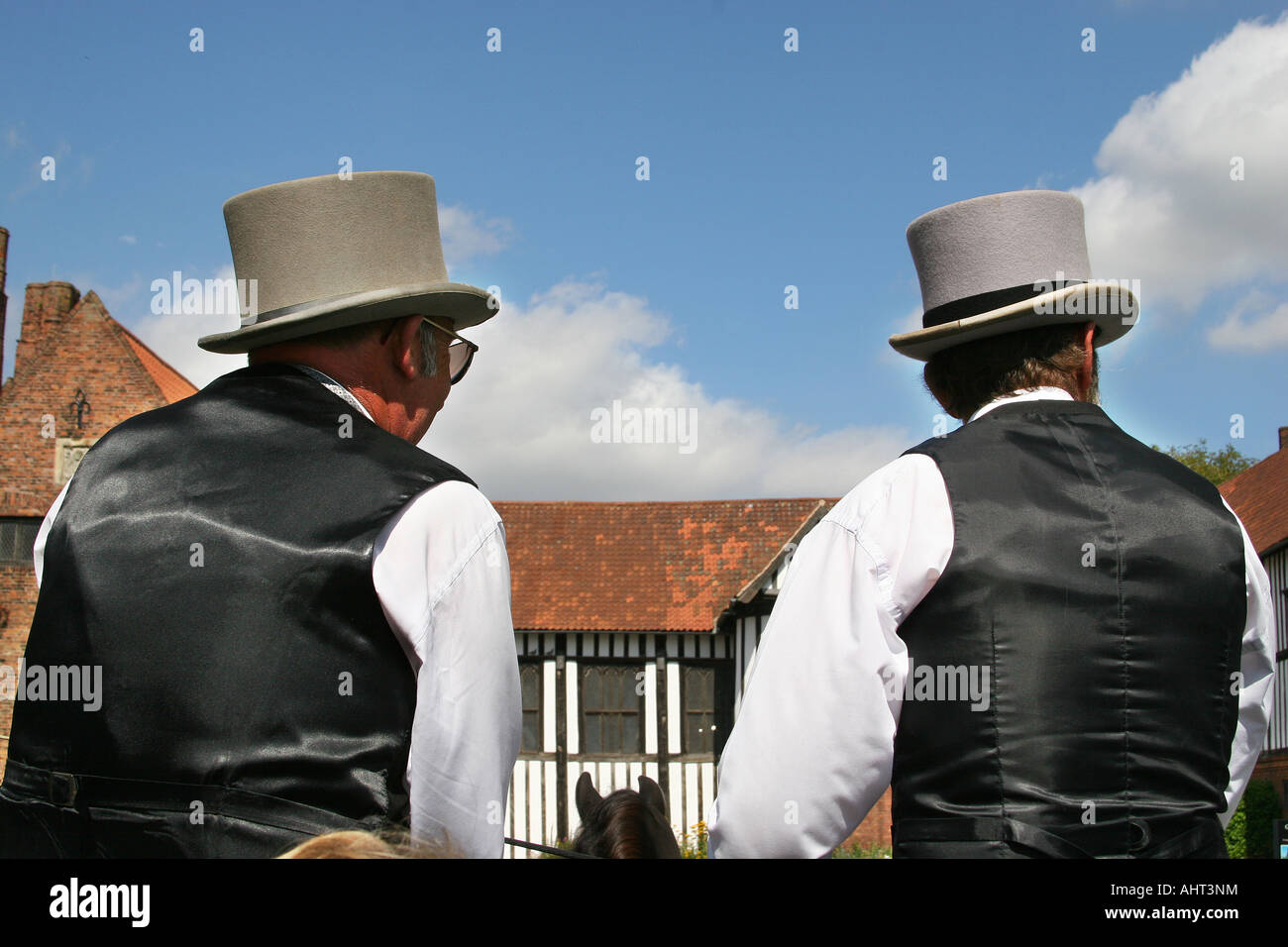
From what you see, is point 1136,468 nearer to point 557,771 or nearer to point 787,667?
point 787,667

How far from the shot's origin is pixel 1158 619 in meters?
1.94

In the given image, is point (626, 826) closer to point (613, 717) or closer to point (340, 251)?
point (340, 251)

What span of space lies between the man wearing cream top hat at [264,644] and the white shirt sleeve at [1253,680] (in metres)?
1.40

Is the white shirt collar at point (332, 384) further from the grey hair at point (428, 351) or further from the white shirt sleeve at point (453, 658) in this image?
the white shirt sleeve at point (453, 658)

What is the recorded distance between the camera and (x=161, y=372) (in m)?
20.4

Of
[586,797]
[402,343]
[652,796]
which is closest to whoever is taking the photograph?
[402,343]

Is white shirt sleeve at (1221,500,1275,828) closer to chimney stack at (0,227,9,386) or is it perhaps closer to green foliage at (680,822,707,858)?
green foliage at (680,822,707,858)

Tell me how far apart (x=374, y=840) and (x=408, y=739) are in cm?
57

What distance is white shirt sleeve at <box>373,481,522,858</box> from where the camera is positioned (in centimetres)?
180

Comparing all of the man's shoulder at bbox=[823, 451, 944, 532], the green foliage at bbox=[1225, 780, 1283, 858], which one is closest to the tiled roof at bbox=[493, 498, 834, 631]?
the green foliage at bbox=[1225, 780, 1283, 858]

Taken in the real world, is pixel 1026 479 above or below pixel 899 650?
above

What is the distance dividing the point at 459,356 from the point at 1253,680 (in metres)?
1.72

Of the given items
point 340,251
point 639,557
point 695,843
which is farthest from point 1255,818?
point 340,251
